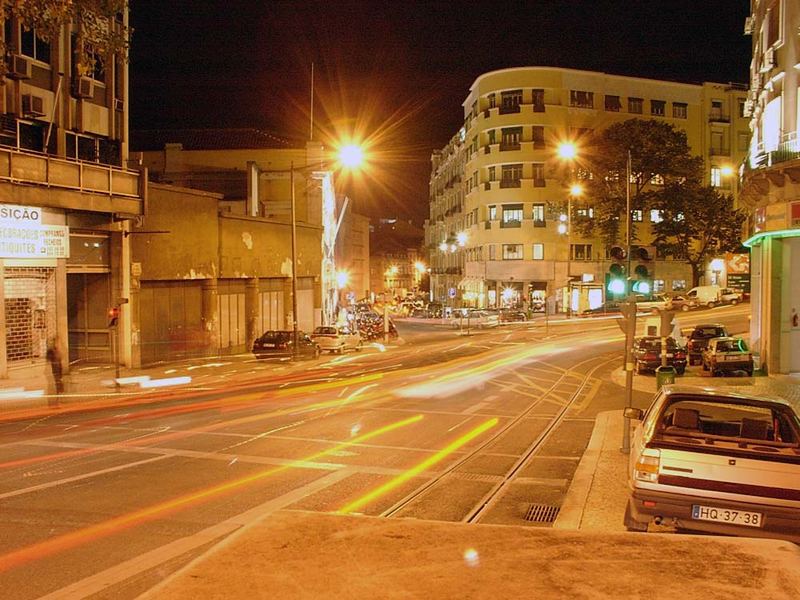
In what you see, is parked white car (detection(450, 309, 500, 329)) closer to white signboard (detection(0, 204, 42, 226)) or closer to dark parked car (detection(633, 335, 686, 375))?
dark parked car (detection(633, 335, 686, 375))

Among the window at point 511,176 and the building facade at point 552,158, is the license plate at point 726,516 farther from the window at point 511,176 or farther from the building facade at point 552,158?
the window at point 511,176

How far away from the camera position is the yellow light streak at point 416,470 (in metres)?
9.71

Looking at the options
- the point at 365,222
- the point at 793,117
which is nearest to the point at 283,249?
the point at 793,117

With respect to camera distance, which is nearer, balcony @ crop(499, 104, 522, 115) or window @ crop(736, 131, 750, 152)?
balcony @ crop(499, 104, 522, 115)

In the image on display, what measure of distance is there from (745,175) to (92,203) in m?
23.4

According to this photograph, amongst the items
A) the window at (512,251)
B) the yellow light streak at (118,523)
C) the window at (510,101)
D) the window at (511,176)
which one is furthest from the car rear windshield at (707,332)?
the window at (510,101)

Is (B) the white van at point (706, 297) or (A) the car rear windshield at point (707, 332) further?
(B) the white van at point (706, 297)

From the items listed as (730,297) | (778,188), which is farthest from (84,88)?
(730,297)

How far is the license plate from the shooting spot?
23.4ft

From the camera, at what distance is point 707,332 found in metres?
32.9

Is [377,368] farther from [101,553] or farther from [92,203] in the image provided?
[101,553]

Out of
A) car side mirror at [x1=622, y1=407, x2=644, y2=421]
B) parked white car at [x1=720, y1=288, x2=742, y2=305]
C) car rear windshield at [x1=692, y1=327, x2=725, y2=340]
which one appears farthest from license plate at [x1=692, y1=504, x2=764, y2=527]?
parked white car at [x1=720, y1=288, x2=742, y2=305]

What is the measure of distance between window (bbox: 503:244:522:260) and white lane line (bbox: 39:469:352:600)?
63974mm

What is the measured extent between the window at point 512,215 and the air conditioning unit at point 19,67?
2103 inches
